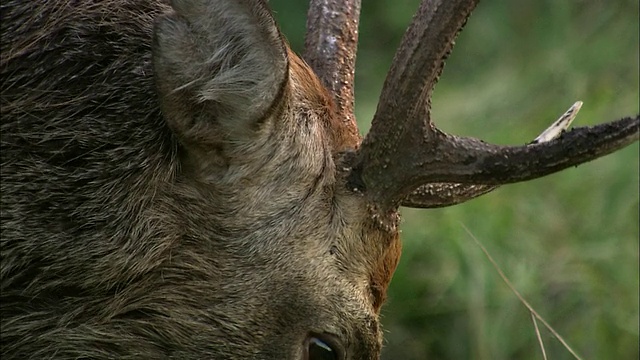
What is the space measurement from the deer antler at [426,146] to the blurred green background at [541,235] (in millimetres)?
1495

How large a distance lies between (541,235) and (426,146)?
6.49ft

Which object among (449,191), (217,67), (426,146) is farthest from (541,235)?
(217,67)

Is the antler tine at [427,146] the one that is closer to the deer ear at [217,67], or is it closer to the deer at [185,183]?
the deer at [185,183]

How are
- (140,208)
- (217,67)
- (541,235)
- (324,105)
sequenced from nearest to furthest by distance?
(217,67) → (140,208) → (324,105) → (541,235)

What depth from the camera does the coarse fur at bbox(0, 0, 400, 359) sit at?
2340mm

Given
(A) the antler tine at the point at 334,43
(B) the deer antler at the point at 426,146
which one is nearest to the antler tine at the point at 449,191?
(B) the deer antler at the point at 426,146

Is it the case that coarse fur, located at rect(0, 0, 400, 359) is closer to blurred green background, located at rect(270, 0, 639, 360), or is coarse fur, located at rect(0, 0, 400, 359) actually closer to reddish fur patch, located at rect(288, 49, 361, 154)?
reddish fur patch, located at rect(288, 49, 361, 154)

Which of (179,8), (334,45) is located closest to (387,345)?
(334,45)

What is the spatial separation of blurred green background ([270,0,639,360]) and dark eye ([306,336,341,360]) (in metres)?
1.48

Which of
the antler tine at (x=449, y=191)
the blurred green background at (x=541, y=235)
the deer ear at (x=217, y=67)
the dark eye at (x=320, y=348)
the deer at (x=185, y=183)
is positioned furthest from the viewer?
the blurred green background at (x=541, y=235)

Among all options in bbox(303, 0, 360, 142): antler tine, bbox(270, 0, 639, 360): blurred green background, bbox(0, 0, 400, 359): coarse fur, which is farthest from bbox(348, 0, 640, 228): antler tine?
bbox(270, 0, 639, 360): blurred green background

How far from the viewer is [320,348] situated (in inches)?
97.5

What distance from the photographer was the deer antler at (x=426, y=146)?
93.0 inches

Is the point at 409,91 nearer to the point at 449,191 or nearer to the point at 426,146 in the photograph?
the point at 426,146
